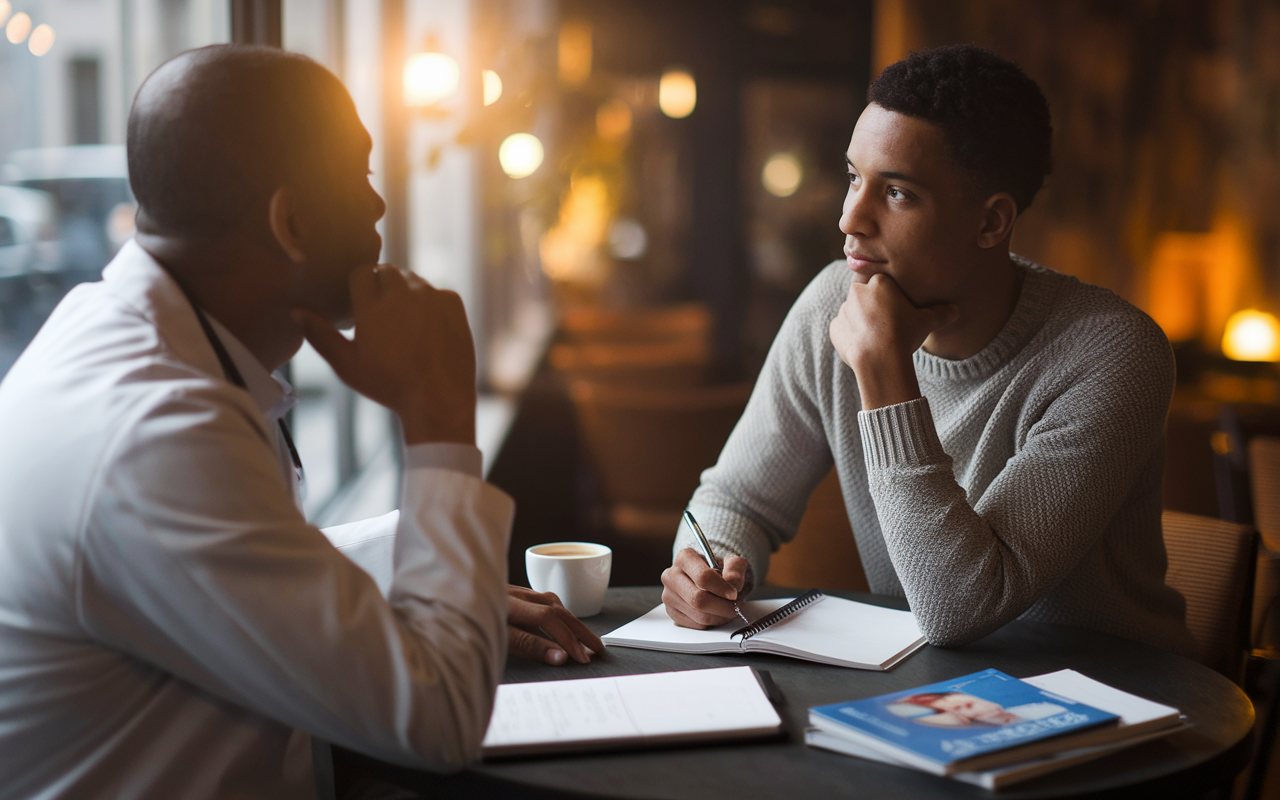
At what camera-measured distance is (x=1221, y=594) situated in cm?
155

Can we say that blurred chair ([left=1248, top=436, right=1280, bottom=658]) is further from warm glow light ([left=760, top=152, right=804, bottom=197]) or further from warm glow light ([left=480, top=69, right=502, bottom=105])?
warm glow light ([left=760, top=152, right=804, bottom=197])

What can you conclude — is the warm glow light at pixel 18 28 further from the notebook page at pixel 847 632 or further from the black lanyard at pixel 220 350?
the notebook page at pixel 847 632

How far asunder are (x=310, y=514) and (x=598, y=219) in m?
5.18

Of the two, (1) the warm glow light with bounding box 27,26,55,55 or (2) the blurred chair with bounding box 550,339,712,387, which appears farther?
(2) the blurred chair with bounding box 550,339,712,387

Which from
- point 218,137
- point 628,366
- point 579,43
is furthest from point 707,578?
point 579,43

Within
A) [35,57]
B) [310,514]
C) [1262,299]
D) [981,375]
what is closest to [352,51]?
[310,514]

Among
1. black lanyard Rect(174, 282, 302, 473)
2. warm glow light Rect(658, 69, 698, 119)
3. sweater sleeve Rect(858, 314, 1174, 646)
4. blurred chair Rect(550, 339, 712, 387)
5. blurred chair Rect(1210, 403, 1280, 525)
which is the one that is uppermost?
warm glow light Rect(658, 69, 698, 119)

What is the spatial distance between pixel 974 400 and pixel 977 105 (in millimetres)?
433

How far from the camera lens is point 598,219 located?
7.64m

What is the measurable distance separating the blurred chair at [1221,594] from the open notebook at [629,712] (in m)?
0.92

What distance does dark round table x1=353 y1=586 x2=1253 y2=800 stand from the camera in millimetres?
827

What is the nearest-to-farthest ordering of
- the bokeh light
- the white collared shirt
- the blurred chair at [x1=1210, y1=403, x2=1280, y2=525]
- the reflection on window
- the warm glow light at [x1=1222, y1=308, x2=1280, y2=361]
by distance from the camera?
the white collared shirt → the reflection on window → the blurred chair at [x1=1210, y1=403, x2=1280, y2=525] → the warm glow light at [x1=1222, y1=308, x2=1280, y2=361] → the bokeh light

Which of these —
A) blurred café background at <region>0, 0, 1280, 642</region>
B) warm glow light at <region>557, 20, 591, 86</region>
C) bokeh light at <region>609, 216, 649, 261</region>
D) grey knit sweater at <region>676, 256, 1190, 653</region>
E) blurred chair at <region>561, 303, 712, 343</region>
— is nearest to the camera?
grey knit sweater at <region>676, 256, 1190, 653</region>

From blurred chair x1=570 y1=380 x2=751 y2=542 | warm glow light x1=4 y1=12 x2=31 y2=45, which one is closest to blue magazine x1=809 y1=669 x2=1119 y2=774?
warm glow light x1=4 y1=12 x2=31 y2=45
